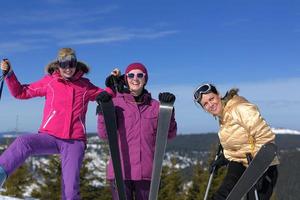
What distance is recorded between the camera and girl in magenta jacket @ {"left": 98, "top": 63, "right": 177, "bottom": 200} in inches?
189

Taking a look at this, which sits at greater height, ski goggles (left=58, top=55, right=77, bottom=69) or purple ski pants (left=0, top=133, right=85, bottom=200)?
ski goggles (left=58, top=55, right=77, bottom=69)

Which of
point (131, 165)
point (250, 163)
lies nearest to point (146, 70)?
point (131, 165)

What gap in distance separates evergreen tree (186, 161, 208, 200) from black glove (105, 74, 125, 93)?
999 inches

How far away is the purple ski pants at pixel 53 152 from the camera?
4962mm

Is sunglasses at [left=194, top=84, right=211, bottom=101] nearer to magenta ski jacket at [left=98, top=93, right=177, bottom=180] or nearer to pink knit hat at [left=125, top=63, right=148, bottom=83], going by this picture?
magenta ski jacket at [left=98, top=93, right=177, bottom=180]

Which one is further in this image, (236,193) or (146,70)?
(146,70)

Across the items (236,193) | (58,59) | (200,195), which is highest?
(58,59)

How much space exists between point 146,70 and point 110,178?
1292 mm

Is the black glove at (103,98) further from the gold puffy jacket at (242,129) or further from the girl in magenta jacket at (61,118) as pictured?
the gold puffy jacket at (242,129)

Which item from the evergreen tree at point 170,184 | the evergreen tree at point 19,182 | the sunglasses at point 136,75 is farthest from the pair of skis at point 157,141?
the evergreen tree at point 19,182

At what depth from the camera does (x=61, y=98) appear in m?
5.38

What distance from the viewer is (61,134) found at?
5.22m

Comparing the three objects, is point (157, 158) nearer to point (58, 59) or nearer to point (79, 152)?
point (79, 152)

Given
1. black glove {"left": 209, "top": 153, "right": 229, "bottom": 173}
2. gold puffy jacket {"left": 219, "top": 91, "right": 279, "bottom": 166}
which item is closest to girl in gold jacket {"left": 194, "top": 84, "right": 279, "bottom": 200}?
gold puffy jacket {"left": 219, "top": 91, "right": 279, "bottom": 166}
